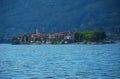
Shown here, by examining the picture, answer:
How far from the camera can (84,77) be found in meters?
38.4

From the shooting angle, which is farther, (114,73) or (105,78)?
(114,73)

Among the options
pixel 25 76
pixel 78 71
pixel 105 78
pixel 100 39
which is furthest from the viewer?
pixel 100 39

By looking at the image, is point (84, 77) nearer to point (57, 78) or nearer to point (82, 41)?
point (57, 78)

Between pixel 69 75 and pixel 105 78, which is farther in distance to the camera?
pixel 69 75

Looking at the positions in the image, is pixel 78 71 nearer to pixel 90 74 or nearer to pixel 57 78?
pixel 90 74

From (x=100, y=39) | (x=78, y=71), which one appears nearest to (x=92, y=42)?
(x=100, y=39)

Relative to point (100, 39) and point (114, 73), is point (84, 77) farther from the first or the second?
point (100, 39)

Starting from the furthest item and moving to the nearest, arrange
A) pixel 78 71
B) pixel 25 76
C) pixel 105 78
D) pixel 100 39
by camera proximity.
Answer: pixel 100 39
pixel 78 71
pixel 25 76
pixel 105 78

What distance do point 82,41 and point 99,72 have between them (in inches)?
6034

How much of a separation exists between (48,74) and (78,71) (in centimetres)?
366

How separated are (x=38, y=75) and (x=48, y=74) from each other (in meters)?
1.27

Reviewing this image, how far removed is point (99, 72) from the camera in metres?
41.8

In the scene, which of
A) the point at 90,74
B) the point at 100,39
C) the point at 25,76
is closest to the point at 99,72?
the point at 90,74

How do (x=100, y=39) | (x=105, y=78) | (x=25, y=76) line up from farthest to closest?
(x=100, y=39) < (x=25, y=76) < (x=105, y=78)
